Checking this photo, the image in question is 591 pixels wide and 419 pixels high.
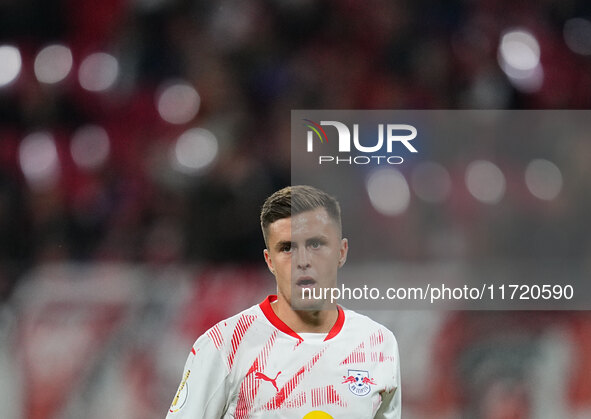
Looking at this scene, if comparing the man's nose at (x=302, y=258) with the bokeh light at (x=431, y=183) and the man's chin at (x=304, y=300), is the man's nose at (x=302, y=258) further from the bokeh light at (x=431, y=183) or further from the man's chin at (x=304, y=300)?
the bokeh light at (x=431, y=183)

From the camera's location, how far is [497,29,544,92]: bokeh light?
78.4 inches

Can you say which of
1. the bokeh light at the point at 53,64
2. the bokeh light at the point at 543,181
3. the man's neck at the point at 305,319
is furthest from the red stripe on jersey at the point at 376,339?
the bokeh light at the point at 53,64

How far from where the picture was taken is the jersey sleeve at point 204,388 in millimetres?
1689

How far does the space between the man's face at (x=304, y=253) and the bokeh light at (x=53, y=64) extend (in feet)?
2.47

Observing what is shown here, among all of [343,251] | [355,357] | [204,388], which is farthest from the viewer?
[343,251]

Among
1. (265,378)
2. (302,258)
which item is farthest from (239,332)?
(302,258)

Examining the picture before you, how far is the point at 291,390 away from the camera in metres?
1.76

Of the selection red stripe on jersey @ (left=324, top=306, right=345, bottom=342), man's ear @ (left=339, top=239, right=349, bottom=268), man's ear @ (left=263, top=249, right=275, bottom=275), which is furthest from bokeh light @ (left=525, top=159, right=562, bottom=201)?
man's ear @ (left=263, top=249, right=275, bottom=275)

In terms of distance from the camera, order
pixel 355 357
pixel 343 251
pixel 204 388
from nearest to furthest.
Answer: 1. pixel 204 388
2. pixel 355 357
3. pixel 343 251

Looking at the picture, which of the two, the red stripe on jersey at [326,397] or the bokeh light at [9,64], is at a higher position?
the bokeh light at [9,64]

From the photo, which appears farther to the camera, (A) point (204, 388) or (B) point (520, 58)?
(B) point (520, 58)

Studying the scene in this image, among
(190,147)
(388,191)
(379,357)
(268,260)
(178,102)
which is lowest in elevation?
(379,357)

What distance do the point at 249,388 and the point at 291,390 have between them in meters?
0.11

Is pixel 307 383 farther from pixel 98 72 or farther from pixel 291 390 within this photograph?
pixel 98 72
